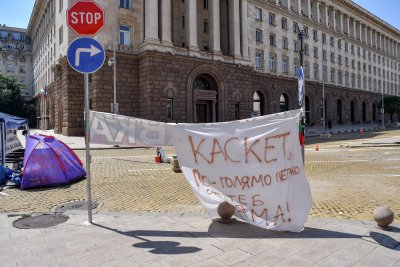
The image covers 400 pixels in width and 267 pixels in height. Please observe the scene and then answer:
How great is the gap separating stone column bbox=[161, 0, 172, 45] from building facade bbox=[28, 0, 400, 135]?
105 millimetres

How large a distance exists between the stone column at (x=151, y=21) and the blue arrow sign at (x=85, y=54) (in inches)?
1061

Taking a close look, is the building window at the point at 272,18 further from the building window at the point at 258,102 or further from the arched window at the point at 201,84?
the arched window at the point at 201,84

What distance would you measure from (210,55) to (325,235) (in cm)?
3259

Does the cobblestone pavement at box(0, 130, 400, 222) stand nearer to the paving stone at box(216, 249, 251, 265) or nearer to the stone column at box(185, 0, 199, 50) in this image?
the paving stone at box(216, 249, 251, 265)

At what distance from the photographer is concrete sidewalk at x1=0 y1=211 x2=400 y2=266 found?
4125mm

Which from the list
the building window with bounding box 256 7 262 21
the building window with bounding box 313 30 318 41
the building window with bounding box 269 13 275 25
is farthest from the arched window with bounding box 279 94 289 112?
the building window with bounding box 313 30 318 41

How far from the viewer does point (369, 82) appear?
73.2m

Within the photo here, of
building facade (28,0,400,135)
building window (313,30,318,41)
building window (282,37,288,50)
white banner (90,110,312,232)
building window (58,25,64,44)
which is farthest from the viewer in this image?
building window (313,30,318,41)

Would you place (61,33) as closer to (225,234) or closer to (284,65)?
(284,65)

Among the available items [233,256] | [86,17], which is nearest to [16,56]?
[86,17]

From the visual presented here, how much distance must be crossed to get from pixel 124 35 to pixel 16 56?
227ft

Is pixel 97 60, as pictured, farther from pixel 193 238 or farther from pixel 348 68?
pixel 348 68

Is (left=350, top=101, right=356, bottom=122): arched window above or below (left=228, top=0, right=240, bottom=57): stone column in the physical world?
below

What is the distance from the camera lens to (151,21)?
31.7 meters
